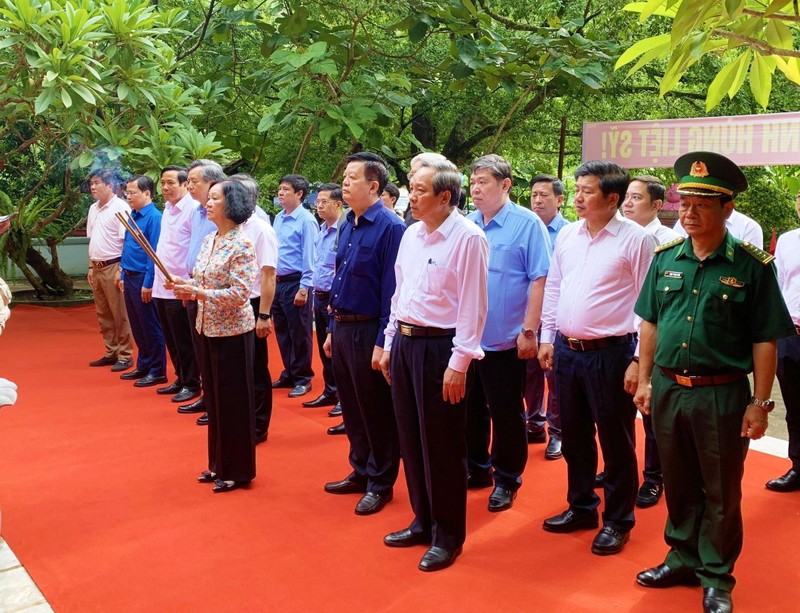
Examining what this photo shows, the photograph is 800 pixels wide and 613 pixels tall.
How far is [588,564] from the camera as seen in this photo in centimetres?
298

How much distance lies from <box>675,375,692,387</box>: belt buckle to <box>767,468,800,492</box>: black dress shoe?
1572mm

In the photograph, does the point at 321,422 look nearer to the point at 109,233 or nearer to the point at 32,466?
the point at 32,466

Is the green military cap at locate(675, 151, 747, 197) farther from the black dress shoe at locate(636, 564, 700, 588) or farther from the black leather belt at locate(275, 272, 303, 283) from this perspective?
the black leather belt at locate(275, 272, 303, 283)

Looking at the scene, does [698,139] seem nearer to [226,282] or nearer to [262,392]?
[262,392]

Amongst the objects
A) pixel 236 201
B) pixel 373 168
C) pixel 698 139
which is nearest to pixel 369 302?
pixel 373 168

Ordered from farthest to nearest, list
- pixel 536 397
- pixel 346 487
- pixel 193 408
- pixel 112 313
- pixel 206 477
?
pixel 112 313
pixel 193 408
pixel 536 397
pixel 206 477
pixel 346 487

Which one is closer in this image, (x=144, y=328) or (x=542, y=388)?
(x=542, y=388)

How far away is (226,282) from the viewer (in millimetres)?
3605

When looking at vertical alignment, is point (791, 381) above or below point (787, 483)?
above

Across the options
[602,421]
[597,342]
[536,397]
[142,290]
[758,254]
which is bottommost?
[536,397]

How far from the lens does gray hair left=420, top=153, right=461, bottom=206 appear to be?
2918mm

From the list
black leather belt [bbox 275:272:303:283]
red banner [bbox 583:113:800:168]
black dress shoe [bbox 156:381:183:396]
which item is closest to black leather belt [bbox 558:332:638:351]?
black leather belt [bbox 275:272:303:283]

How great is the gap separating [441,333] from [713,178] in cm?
108

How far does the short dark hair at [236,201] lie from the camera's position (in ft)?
11.9
